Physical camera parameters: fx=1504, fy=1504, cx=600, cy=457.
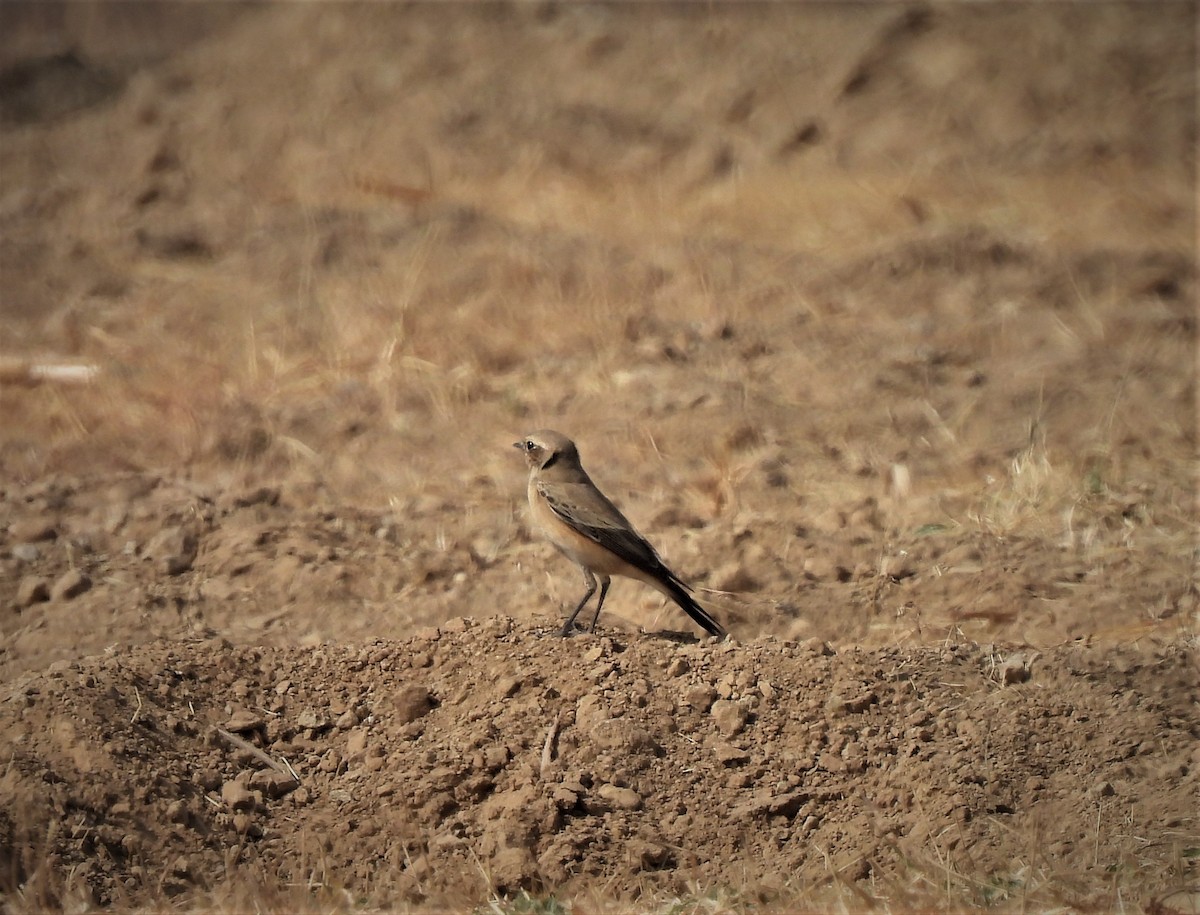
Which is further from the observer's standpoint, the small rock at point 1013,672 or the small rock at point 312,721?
the small rock at point 1013,672

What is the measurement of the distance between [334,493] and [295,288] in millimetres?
3839

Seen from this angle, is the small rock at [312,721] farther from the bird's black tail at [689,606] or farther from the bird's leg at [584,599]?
the bird's black tail at [689,606]

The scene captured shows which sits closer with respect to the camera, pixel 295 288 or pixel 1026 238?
pixel 295 288

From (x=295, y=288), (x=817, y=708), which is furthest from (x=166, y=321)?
(x=817, y=708)

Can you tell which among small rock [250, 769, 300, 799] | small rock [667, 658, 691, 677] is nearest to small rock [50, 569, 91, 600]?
small rock [250, 769, 300, 799]

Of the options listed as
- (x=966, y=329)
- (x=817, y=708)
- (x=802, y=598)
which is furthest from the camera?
(x=966, y=329)

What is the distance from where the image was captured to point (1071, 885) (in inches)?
211

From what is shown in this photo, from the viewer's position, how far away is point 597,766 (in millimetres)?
6121

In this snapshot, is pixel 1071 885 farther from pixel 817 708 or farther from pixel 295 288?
pixel 295 288

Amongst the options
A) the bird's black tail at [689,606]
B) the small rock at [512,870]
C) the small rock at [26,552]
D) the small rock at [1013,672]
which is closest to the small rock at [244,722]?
the small rock at [512,870]

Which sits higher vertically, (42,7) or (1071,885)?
(42,7)

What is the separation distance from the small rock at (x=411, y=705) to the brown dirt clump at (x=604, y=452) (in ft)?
0.17

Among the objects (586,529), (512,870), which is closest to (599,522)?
(586,529)

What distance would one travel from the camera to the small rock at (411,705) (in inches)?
255
